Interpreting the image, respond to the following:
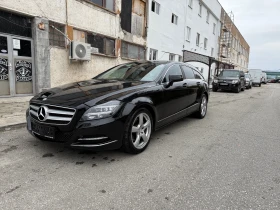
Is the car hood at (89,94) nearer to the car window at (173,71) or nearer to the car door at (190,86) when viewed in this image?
the car window at (173,71)

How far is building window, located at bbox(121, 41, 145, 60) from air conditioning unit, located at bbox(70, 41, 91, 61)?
3.11m

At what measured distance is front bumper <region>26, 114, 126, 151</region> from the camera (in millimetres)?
2760

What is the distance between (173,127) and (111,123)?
8.28 feet

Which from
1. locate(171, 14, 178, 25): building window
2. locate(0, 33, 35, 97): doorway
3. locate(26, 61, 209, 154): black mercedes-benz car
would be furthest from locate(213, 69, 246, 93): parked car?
locate(0, 33, 35, 97): doorway

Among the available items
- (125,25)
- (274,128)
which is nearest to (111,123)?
(274,128)

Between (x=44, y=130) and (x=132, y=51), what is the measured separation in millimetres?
10452

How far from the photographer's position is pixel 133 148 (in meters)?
3.25

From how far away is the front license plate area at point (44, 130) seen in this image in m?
2.86

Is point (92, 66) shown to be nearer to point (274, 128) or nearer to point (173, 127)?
point (173, 127)

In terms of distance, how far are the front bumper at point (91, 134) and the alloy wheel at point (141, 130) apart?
0.44m

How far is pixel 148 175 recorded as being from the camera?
2.75 m

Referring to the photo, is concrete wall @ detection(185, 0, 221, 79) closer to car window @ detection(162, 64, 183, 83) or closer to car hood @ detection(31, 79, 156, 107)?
car window @ detection(162, 64, 183, 83)

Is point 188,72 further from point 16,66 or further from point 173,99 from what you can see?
point 16,66

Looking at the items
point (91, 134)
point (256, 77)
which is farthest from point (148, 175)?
point (256, 77)
